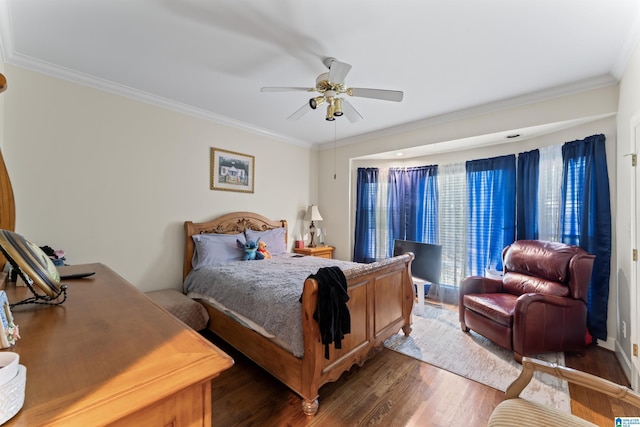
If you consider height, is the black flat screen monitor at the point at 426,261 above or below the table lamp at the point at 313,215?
below

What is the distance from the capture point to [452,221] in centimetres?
400

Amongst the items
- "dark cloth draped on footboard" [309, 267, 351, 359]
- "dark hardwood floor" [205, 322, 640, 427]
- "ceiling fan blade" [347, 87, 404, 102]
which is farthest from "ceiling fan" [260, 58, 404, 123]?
"dark hardwood floor" [205, 322, 640, 427]

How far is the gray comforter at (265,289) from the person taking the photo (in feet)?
6.23

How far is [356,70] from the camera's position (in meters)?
2.41

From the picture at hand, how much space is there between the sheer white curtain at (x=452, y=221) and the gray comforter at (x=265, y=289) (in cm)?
194

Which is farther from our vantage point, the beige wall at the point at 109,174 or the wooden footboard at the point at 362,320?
the beige wall at the point at 109,174

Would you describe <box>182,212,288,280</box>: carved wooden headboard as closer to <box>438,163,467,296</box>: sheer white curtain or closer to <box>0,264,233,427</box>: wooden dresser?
<box>0,264,233,427</box>: wooden dresser

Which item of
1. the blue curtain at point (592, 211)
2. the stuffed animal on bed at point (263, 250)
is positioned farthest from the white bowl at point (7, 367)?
the blue curtain at point (592, 211)

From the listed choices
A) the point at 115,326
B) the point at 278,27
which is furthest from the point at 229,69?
the point at 115,326

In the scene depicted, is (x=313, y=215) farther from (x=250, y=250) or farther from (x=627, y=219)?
(x=627, y=219)

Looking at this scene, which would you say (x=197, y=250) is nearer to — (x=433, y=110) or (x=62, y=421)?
(x=62, y=421)

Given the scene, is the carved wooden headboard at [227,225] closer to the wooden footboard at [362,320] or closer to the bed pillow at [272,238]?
the bed pillow at [272,238]

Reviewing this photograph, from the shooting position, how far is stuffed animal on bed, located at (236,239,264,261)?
3426 millimetres

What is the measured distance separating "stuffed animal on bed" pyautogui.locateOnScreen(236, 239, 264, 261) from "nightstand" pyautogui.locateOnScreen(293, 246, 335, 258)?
3.38ft
